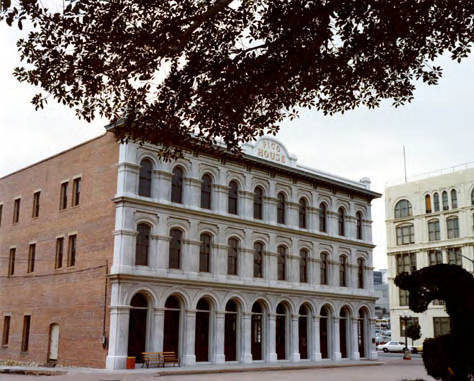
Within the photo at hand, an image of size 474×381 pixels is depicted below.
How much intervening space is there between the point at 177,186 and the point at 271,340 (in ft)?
33.7

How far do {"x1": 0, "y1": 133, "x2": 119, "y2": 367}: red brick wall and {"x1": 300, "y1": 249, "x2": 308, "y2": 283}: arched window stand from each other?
13.2 meters

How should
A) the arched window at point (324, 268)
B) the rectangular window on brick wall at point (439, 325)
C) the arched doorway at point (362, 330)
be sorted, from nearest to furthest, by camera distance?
1. the arched window at point (324, 268)
2. the arched doorway at point (362, 330)
3. the rectangular window on brick wall at point (439, 325)

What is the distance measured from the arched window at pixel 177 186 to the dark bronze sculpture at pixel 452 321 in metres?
20.3

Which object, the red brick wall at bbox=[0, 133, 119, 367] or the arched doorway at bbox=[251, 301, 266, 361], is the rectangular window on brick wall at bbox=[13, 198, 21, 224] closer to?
the red brick wall at bbox=[0, 133, 119, 367]

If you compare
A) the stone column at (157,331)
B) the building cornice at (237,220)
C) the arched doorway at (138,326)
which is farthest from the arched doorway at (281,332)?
the arched doorway at (138,326)

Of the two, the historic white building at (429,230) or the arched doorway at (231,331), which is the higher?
the historic white building at (429,230)

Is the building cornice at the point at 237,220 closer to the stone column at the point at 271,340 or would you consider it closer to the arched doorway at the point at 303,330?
the arched doorway at the point at 303,330

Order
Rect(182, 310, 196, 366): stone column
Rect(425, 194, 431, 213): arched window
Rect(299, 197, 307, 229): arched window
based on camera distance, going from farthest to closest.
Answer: Rect(425, 194, 431, 213): arched window, Rect(299, 197, 307, 229): arched window, Rect(182, 310, 196, 366): stone column

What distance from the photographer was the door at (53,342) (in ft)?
102

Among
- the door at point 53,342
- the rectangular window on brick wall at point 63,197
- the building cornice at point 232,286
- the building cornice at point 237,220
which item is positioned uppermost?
the rectangular window on brick wall at point 63,197

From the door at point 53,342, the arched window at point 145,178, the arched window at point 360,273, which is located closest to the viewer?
the arched window at point 145,178

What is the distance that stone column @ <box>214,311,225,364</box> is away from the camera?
105ft

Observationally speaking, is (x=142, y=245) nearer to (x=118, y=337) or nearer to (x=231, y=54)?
(x=118, y=337)

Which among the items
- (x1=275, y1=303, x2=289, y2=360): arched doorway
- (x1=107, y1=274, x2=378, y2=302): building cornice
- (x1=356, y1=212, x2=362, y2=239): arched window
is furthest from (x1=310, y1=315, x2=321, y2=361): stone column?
(x1=356, y1=212, x2=362, y2=239): arched window
